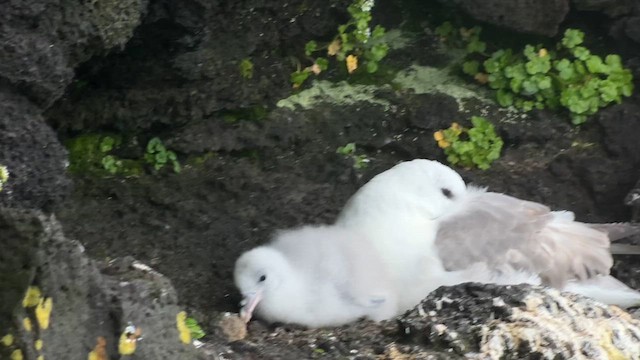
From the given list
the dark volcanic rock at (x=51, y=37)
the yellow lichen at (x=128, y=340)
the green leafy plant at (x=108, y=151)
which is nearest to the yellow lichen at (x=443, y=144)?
the green leafy plant at (x=108, y=151)

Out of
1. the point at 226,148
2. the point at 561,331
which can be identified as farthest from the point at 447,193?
the point at 561,331

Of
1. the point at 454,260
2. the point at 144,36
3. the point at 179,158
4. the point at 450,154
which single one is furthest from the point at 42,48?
the point at 450,154

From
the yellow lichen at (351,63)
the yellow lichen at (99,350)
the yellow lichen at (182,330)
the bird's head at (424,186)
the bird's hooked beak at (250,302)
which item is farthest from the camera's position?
the yellow lichen at (351,63)

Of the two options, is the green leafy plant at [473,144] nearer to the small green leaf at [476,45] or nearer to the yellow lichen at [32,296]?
the small green leaf at [476,45]

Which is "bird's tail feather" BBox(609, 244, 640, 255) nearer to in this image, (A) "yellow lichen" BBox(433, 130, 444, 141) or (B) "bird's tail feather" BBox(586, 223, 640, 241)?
(B) "bird's tail feather" BBox(586, 223, 640, 241)

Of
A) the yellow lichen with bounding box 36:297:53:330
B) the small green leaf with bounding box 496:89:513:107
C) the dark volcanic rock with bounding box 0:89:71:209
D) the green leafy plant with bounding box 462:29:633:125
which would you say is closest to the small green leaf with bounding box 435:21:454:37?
the green leafy plant with bounding box 462:29:633:125

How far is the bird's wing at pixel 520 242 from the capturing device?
10.3ft

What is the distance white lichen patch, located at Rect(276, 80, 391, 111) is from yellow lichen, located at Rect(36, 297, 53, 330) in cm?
207

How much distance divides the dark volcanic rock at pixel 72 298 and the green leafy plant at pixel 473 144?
198cm

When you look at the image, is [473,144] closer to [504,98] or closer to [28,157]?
[504,98]

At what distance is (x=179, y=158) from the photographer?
339 centimetres

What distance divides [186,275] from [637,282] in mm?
1719

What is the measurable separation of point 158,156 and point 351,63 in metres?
0.92

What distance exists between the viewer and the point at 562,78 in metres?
3.75
